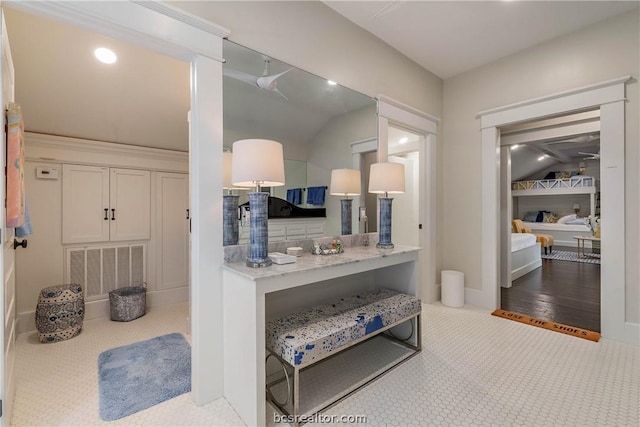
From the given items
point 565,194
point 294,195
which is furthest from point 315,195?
point 565,194

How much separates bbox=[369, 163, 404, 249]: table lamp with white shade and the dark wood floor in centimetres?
196

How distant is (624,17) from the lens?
7.88 feet

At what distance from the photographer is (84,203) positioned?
293 cm

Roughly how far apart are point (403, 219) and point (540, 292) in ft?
6.93

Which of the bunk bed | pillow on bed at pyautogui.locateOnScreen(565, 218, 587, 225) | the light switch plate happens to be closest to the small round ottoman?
the light switch plate

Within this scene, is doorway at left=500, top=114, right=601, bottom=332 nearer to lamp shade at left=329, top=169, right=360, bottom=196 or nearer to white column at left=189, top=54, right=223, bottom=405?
lamp shade at left=329, top=169, right=360, bottom=196

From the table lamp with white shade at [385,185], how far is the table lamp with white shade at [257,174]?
102cm

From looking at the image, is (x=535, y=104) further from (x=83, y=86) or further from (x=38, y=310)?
(x=38, y=310)

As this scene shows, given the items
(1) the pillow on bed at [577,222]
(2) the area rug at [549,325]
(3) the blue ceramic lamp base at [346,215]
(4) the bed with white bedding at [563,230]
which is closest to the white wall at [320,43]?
(3) the blue ceramic lamp base at [346,215]

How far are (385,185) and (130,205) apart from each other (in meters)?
2.83

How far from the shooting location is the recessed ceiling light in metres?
2.09

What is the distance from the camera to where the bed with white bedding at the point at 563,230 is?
795cm

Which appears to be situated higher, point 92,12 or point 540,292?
point 92,12

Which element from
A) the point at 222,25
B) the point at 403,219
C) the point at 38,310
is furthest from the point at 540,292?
the point at 38,310
